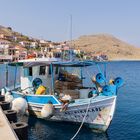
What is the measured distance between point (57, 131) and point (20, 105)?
272 centimetres

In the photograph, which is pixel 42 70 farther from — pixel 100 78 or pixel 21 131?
pixel 21 131

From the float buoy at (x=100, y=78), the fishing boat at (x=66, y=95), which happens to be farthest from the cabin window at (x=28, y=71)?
the float buoy at (x=100, y=78)

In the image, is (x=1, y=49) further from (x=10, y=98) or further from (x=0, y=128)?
(x=0, y=128)

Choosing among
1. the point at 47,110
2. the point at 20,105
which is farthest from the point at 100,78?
the point at 20,105

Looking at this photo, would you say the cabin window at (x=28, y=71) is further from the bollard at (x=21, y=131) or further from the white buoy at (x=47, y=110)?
the bollard at (x=21, y=131)

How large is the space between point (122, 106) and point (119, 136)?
9364 millimetres

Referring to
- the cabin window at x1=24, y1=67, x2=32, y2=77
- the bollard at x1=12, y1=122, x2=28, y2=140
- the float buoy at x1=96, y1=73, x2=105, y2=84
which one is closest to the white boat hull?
the float buoy at x1=96, y1=73, x2=105, y2=84

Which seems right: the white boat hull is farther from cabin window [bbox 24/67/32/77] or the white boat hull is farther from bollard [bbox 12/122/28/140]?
bollard [bbox 12/122/28/140]

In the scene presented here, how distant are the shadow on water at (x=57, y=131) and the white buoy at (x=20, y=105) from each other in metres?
1.02

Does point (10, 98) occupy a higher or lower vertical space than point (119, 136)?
higher

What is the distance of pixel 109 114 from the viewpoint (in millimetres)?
16969

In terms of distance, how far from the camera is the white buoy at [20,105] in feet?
60.8

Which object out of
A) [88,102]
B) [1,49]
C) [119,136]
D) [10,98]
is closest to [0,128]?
[88,102]

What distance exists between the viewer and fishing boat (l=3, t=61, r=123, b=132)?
56.3 ft
